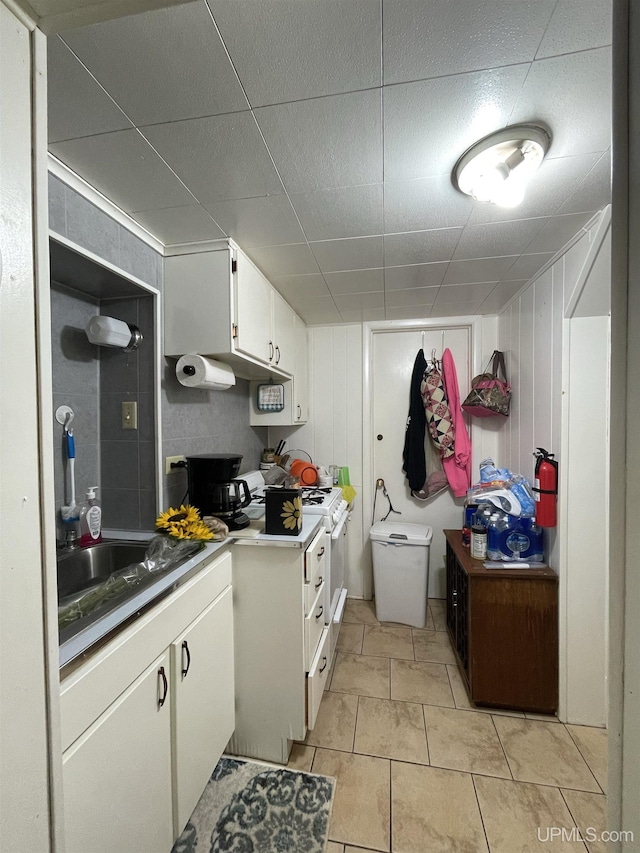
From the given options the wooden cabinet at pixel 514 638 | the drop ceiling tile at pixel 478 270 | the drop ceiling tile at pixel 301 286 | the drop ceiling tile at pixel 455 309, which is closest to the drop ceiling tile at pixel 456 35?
the drop ceiling tile at pixel 478 270

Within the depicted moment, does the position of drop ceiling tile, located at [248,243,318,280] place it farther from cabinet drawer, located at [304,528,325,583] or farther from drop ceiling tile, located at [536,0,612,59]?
cabinet drawer, located at [304,528,325,583]

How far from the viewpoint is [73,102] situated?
869 millimetres

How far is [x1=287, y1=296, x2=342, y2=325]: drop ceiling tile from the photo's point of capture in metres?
2.32

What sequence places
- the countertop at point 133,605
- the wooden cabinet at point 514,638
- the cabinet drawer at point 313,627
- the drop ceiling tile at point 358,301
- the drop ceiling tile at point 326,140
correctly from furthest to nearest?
1. the drop ceiling tile at point 358,301
2. the wooden cabinet at point 514,638
3. the cabinet drawer at point 313,627
4. the drop ceiling tile at point 326,140
5. the countertop at point 133,605

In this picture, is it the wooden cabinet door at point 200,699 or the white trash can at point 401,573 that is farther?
the white trash can at point 401,573

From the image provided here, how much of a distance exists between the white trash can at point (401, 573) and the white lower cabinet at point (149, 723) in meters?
1.37

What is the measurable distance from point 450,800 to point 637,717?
4.69ft

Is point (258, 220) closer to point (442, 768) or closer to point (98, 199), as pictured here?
point (98, 199)

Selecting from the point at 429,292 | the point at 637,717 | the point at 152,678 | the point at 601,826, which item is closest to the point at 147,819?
the point at 152,678

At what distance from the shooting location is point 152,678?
979 mm

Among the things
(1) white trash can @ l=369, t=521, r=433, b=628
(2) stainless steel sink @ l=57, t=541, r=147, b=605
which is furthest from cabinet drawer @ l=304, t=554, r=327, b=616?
(1) white trash can @ l=369, t=521, r=433, b=628

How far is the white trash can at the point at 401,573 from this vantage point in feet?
7.89

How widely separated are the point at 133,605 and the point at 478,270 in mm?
2086

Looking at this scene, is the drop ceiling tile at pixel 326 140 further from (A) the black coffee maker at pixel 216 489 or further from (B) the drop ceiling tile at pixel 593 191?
(A) the black coffee maker at pixel 216 489
